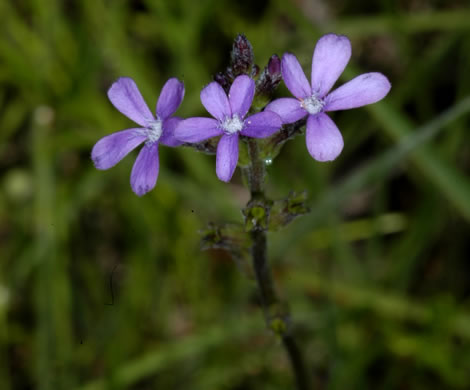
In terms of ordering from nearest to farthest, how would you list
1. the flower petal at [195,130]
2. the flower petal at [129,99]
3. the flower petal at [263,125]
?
the flower petal at [263,125] < the flower petal at [195,130] < the flower petal at [129,99]

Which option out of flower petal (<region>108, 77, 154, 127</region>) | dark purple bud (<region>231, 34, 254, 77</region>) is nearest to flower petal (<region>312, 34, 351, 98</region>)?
dark purple bud (<region>231, 34, 254, 77</region>)

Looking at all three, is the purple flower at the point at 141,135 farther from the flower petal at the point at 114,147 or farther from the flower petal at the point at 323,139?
the flower petal at the point at 323,139

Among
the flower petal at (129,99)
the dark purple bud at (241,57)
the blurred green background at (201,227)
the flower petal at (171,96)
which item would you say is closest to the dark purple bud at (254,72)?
the dark purple bud at (241,57)

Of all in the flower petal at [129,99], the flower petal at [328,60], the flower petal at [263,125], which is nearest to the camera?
the flower petal at [263,125]

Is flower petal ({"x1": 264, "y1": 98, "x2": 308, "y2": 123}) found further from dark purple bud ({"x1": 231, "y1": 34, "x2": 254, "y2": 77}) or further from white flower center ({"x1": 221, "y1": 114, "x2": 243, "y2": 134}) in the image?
dark purple bud ({"x1": 231, "y1": 34, "x2": 254, "y2": 77})

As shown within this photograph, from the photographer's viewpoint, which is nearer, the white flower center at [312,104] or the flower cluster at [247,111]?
the flower cluster at [247,111]

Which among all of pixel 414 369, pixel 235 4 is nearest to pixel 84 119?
pixel 235 4

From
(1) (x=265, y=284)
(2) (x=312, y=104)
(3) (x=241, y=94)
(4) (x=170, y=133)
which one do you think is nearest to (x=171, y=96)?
(4) (x=170, y=133)
